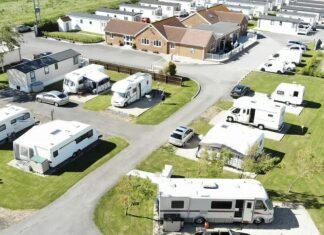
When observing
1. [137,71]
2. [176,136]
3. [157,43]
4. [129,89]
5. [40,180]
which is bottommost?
[40,180]

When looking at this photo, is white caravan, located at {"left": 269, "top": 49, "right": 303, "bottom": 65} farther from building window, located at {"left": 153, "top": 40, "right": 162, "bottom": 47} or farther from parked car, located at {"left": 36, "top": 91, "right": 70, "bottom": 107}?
parked car, located at {"left": 36, "top": 91, "right": 70, "bottom": 107}

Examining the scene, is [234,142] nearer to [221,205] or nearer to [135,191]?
[221,205]

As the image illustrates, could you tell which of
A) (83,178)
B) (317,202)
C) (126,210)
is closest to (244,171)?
(317,202)

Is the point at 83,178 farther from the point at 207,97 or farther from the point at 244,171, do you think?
the point at 207,97

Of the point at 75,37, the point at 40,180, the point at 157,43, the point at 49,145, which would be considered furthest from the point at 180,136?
the point at 75,37

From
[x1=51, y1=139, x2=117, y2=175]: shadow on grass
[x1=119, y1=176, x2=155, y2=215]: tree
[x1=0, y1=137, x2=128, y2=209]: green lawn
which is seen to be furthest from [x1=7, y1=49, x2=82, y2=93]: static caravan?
[x1=119, y1=176, x2=155, y2=215]: tree

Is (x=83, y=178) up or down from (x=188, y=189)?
down

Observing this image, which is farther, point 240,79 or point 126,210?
point 240,79
